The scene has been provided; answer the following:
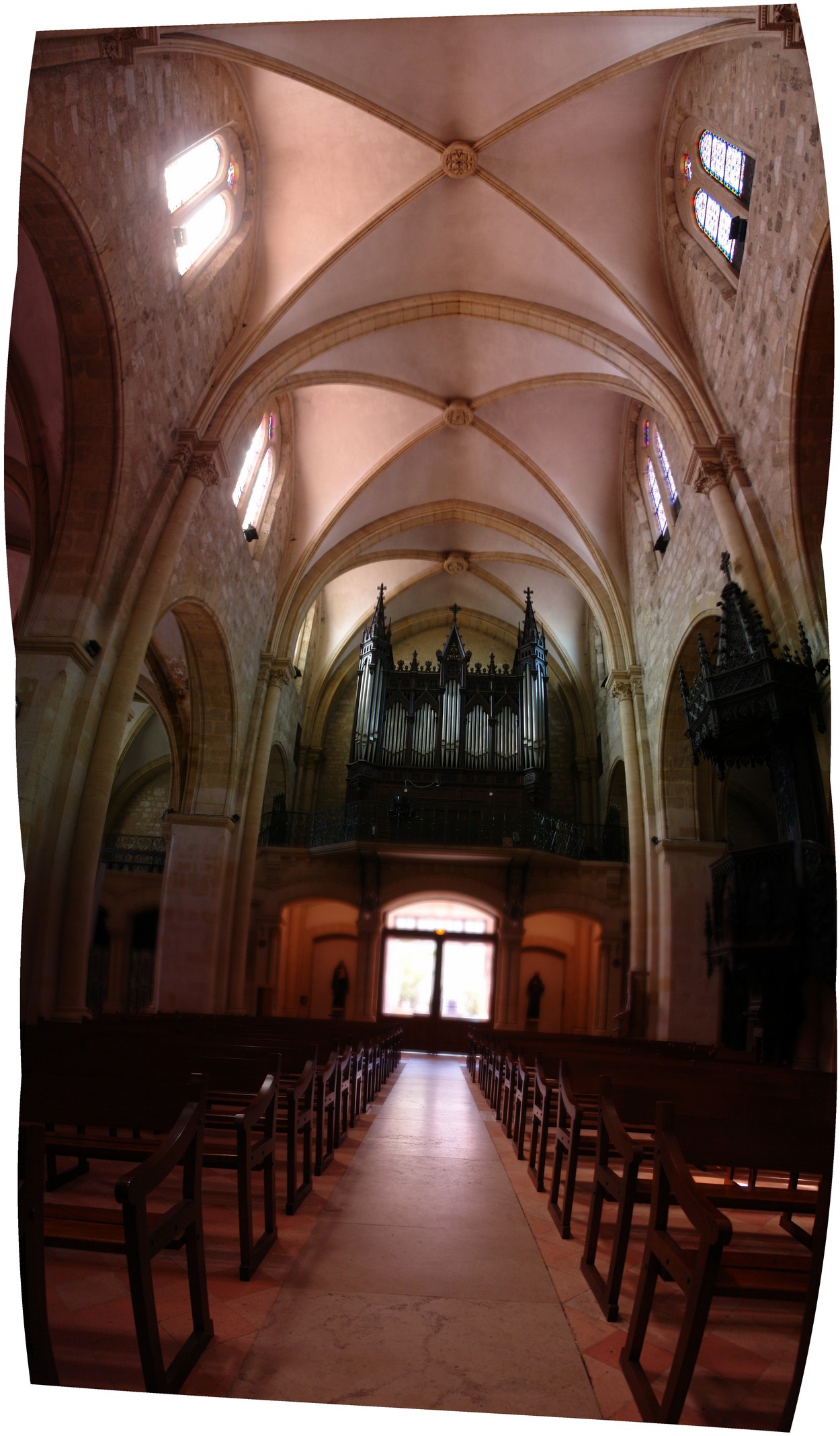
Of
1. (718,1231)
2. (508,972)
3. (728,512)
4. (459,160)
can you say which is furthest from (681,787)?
(718,1231)

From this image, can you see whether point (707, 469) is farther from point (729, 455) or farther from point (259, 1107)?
point (259, 1107)

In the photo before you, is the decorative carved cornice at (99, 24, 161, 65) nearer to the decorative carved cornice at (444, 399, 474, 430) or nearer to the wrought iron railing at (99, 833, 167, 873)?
the decorative carved cornice at (444, 399, 474, 430)

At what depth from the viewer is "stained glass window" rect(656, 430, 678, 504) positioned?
589 inches

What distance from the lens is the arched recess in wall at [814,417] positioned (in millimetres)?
8773

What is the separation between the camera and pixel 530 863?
20.0m

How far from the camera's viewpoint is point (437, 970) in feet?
72.1

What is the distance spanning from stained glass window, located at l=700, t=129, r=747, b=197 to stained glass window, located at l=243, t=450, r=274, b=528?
348 inches

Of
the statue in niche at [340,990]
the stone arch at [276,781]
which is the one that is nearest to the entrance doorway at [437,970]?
the statue in niche at [340,990]

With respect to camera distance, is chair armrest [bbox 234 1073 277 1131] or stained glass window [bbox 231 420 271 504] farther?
stained glass window [bbox 231 420 271 504]

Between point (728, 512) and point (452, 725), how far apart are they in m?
11.7

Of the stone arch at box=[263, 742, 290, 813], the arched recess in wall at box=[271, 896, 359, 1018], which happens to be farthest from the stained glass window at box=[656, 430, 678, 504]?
the arched recess in wall at box=[271, 896, 359, 1018]

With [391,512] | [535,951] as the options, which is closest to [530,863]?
[535,951]

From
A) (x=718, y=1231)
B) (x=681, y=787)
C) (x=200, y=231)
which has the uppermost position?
(x=200, y=231)

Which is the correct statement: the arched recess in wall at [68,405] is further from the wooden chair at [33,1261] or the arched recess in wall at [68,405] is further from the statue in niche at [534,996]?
the statue in niche at [534,996]
